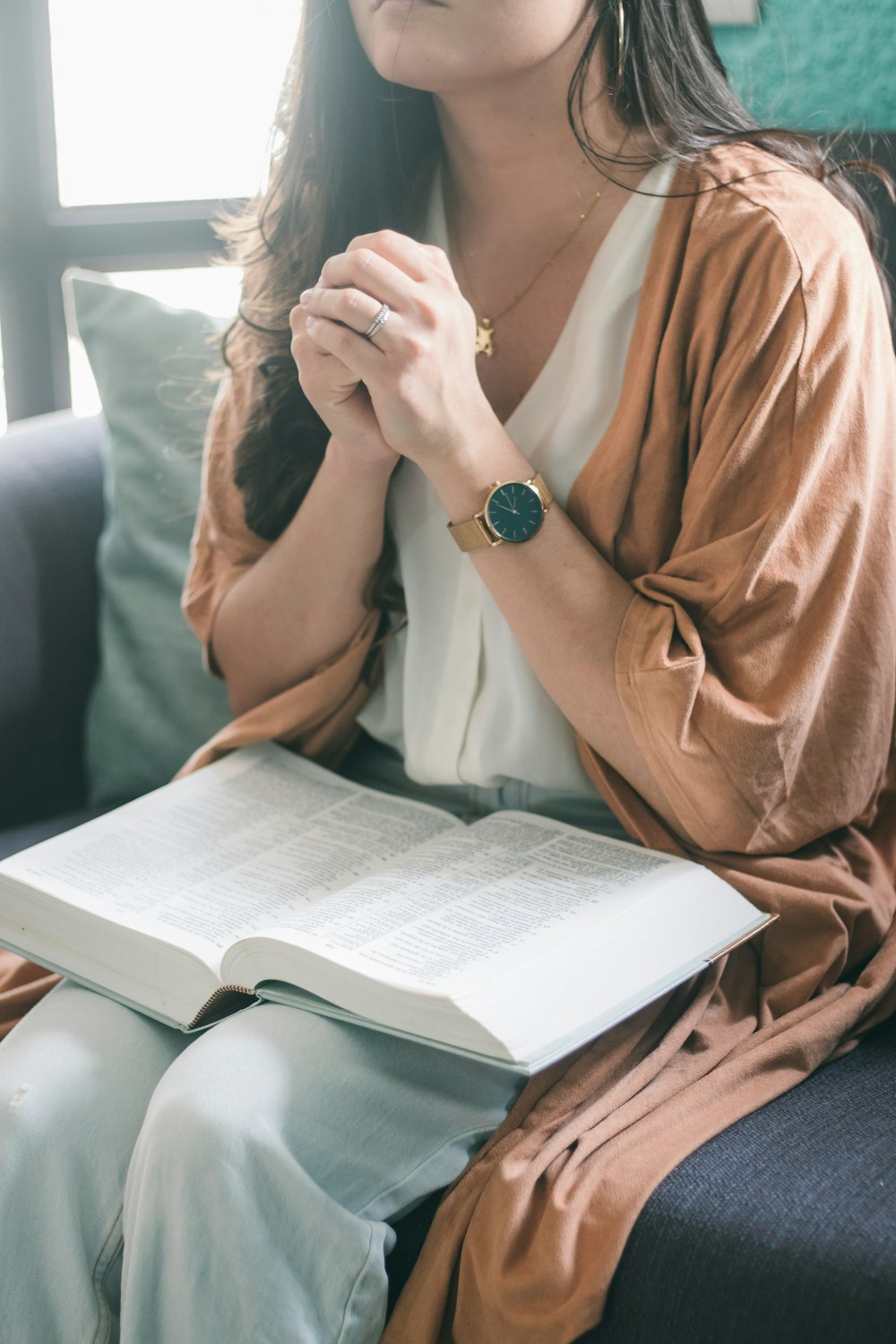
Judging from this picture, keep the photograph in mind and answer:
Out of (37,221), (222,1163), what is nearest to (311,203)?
(222,1163)

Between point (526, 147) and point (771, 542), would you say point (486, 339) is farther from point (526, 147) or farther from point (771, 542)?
point (771, 542)

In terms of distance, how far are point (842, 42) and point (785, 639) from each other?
757mm

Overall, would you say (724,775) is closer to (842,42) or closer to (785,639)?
(785,639)

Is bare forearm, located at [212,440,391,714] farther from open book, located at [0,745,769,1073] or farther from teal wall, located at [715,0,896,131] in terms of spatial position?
teal wall, located at [715,0,896,131]

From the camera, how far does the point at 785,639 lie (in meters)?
0.88

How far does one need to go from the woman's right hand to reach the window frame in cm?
99

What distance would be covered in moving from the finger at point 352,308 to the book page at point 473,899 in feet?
1.19

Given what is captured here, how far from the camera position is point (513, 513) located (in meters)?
0.93

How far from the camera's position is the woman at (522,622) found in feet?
2.49

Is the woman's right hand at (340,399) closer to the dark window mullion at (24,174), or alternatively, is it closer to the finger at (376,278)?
the finger at (376,278)

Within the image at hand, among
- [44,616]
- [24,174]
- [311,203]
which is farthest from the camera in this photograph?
[24,174]

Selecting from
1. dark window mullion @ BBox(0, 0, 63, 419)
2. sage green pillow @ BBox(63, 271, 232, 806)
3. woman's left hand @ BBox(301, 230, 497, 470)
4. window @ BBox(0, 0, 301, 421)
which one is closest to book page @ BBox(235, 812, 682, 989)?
woman's left hand @ BBox(301, 230, 497, 470)

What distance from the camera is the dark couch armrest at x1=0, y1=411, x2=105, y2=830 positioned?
129cm

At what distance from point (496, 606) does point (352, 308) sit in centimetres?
25
